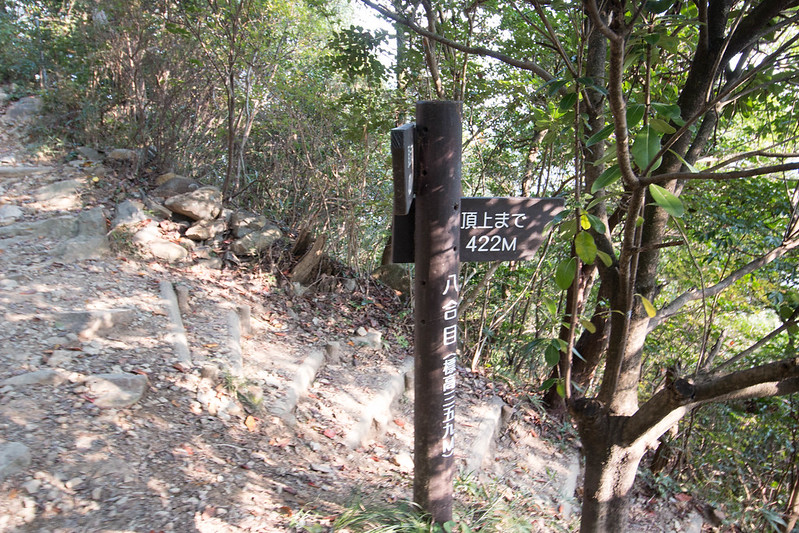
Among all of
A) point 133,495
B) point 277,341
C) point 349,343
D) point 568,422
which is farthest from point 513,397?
point 133,495

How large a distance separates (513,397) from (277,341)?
110 inches

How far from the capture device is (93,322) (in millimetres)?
3750

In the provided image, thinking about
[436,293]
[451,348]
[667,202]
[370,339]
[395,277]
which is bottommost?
[370,339]

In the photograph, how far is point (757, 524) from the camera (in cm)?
588

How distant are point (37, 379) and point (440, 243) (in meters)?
2.61

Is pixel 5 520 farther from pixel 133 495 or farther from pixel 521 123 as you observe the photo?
pixel 521 123

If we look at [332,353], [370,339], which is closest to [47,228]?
[332,353]

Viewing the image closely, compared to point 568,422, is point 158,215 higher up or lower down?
higher up

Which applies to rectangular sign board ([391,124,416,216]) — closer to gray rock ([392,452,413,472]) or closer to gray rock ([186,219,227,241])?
gray rock ([392,452,413,472])

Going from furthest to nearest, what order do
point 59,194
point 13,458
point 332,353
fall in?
point 59,194
point 332,353
point 13,458

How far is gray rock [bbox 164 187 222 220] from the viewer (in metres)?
5.77

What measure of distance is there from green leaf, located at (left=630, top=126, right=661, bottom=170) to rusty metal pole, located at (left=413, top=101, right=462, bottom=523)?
78cm

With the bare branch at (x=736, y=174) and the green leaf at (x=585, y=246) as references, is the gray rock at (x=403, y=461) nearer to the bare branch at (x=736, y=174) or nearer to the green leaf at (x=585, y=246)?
the green leaf at (x=585, y=246)

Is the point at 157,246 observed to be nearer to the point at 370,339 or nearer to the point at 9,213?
the point at 9,213
